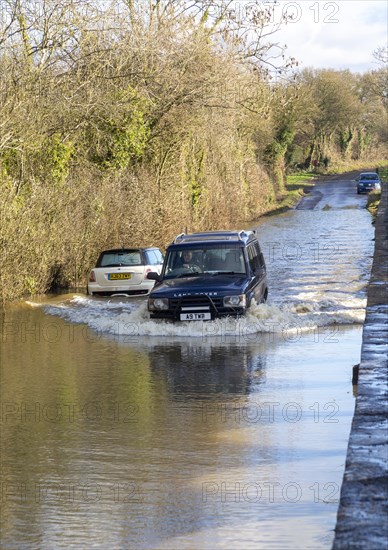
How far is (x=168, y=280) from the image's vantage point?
19438mm

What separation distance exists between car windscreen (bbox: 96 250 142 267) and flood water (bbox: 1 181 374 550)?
2.22m

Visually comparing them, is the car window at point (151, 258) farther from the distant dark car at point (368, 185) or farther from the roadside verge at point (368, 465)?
the distant dark car at point (368, 185)

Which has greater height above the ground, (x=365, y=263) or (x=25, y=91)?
(x=25, y=91)

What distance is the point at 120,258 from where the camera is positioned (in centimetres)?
2533

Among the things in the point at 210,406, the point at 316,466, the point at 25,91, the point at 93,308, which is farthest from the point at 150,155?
the point at 316,466

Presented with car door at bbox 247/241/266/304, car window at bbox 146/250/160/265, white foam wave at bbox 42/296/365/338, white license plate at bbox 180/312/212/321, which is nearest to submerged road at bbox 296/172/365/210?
car window at bbox 146/250/160/265

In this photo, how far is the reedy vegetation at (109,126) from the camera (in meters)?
25.9

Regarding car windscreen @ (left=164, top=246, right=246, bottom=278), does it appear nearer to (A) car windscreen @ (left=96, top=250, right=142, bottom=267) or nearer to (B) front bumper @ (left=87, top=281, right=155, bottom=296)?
(B) front bumper @ (left=87, top=281, right=155, bottom=296)

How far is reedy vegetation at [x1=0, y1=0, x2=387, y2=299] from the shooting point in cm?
2586

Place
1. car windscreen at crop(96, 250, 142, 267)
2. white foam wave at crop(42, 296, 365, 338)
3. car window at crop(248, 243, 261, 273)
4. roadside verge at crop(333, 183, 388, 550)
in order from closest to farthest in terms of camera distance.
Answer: roadside verge at crop(333, 183, 388, 550) → white foam wave at crop(42, 296, 365, 338) → car window at crop(248, 243, 261, 273) → car windscreen at crop(96, 250, 142, 267)

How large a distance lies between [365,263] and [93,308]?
43.5 ft

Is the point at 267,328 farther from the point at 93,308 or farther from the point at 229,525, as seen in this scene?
the point at 229,525

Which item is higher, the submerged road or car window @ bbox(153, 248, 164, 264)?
car window @ bbox(153, 248, 164, 264)

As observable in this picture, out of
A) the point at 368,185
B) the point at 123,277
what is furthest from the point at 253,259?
the point at 368,185
